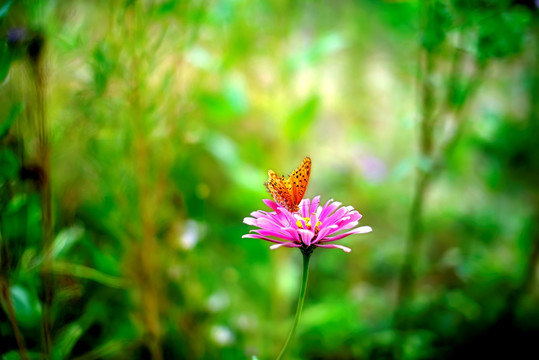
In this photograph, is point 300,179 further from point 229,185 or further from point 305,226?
point 229,185

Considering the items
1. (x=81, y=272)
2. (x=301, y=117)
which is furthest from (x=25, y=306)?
(x=301, y=117)

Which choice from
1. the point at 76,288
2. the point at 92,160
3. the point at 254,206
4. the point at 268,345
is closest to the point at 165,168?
the point at 92,160

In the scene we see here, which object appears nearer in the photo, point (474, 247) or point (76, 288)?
point (76, 288)

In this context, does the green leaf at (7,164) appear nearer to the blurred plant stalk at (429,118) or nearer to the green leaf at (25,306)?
the green leaf at (25,306)

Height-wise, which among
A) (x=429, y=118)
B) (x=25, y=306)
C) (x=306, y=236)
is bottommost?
(x=25, y=306)

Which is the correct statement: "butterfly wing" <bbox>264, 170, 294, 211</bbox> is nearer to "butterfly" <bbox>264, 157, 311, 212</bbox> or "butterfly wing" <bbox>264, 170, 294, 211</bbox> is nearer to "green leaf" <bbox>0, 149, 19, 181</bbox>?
"butterfly" <bbox>264, 157, 311, 212</bbox>

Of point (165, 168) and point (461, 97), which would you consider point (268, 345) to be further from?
point (461, 97)

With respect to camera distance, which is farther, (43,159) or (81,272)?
(81,272)
